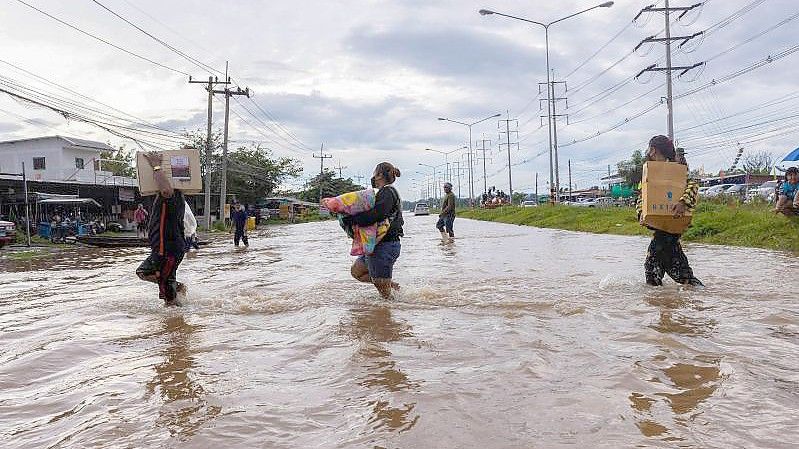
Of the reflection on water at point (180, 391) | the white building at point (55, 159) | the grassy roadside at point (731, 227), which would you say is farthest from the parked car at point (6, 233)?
the white building at point (55, 159)

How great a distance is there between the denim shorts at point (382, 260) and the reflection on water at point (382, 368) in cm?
48

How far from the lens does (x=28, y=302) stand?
703cm

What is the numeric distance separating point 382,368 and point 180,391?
3.67 ft

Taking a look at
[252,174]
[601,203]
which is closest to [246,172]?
[252,174]

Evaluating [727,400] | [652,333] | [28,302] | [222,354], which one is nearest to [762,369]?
[727,400]

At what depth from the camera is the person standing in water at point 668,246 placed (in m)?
6.20

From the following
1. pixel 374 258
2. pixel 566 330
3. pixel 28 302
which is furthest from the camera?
pixel 28 302

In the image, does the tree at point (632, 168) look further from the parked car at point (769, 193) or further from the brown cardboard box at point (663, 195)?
the brown cardboard box at point (663, 195)

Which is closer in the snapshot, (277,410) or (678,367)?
(277,410)

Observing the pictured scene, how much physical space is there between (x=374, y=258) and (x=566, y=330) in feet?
7.24

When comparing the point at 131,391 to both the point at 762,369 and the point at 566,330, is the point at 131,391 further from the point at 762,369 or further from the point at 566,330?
the point at 762,369

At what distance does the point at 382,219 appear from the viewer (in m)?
5.98

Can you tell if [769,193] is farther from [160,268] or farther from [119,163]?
[119,163]

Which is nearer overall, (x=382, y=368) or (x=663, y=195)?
(x=382, y=368)
